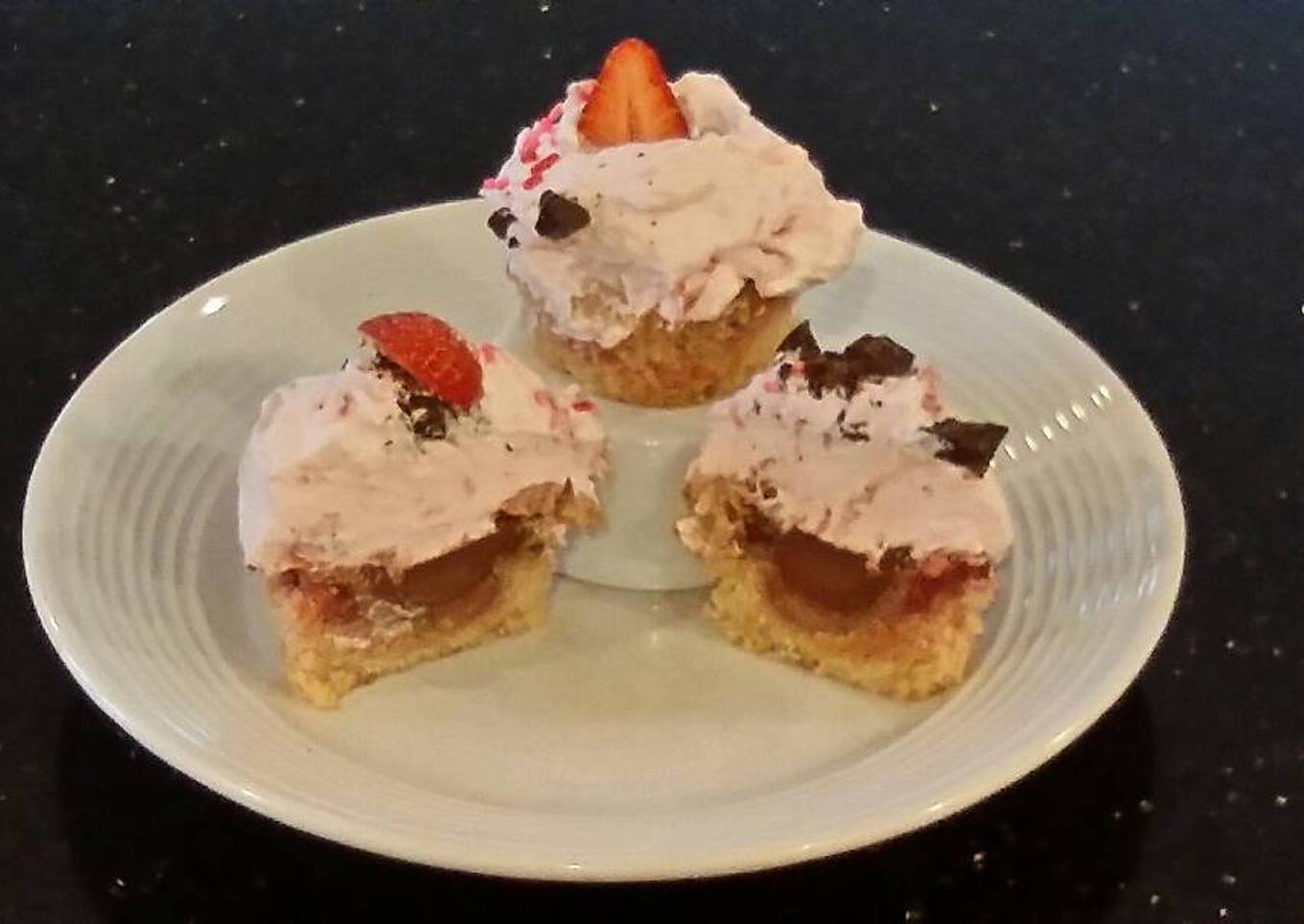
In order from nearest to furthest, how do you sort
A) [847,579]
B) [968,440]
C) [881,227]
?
[968,440]
[847,579]
[881,227]

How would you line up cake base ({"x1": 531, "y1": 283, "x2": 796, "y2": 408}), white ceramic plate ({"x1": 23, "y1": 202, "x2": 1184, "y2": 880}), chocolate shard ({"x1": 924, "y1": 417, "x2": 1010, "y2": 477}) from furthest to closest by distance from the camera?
cake base ({"x1": 531, "y1": 283, "x2": 796, "y2": 408}), chocolate shard ({"x1": 924, "y1": 417, "x2": 1010, "y2": 477}), white ceramic plate ({"x1": 23, "y1": 202, "x2": 1184, "y2": 880})

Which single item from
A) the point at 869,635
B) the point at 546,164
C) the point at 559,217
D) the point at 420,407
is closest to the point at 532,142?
the point at 546,164

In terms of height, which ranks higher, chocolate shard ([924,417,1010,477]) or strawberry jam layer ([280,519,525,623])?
chocolate shard ([924,417,1010,477])

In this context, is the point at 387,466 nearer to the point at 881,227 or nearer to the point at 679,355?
the point at 679,355

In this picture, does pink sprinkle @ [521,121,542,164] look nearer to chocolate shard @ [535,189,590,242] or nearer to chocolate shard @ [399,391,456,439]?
chocolate shard @ [535,189,590,242]

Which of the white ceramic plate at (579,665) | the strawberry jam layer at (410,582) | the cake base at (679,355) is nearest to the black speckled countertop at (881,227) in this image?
the white ceramic plate at (579,665)

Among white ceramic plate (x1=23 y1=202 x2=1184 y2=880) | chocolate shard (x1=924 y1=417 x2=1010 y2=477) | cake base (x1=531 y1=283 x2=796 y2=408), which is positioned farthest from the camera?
cake base (x1=531 y1=283 x2=796 y2=408)

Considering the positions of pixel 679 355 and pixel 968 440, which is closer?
pixel 968 440

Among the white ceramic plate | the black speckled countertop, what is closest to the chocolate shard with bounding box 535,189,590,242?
the white ceramic plate
